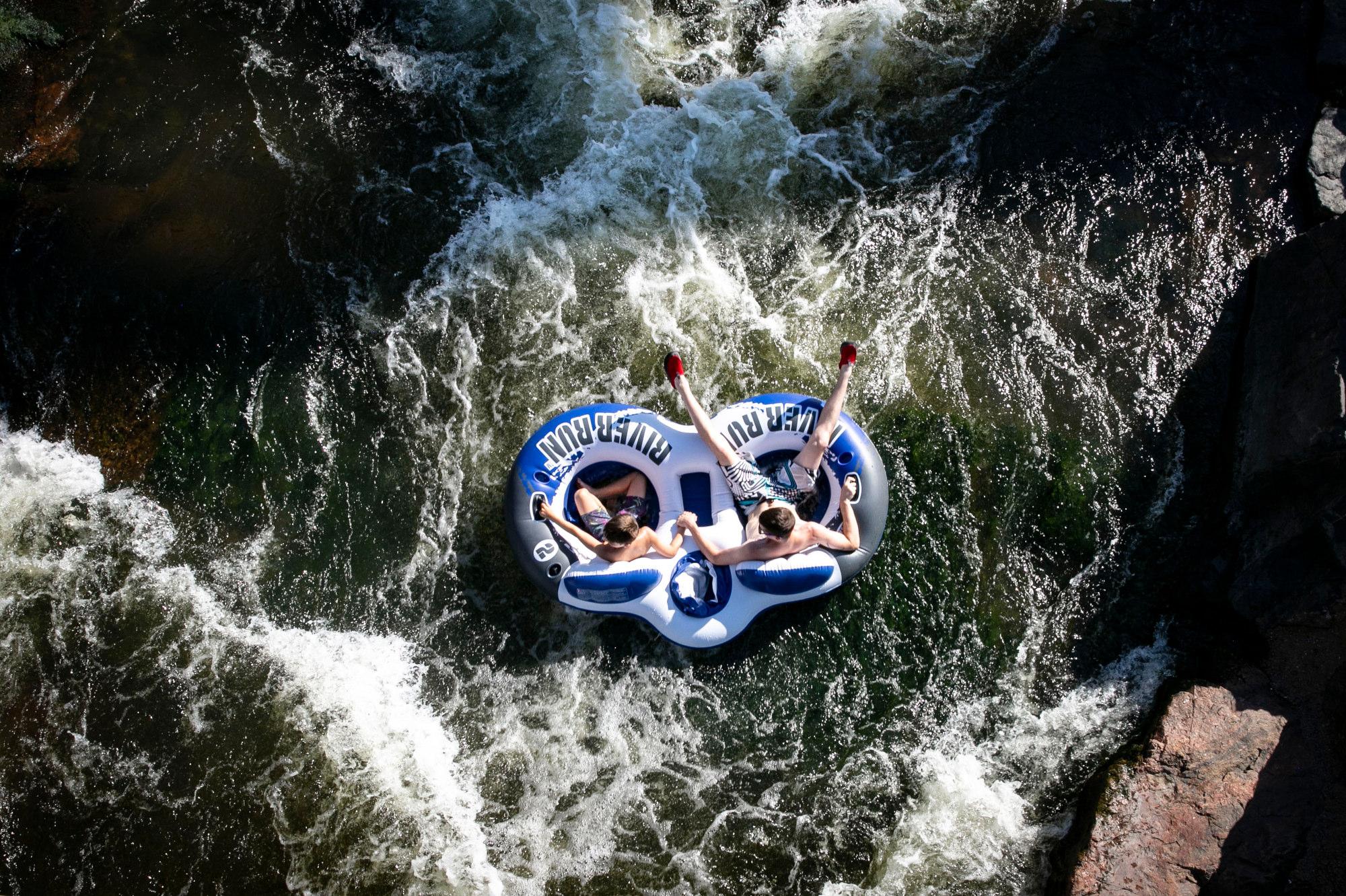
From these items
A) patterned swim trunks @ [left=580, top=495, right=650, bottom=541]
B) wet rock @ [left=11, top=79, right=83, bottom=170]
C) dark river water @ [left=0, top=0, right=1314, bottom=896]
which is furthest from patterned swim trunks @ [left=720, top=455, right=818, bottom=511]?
wet rock @ [left=11, top=79, right=83, bottom=170]

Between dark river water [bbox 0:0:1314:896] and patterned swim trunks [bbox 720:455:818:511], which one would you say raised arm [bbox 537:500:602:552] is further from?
patterned swim trunks [bbox 720:455:818:511]

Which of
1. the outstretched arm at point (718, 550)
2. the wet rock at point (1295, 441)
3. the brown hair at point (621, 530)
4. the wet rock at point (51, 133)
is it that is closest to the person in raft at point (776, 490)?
the outstretched arm at point (718, 550)

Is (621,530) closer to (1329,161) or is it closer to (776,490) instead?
(776,490)

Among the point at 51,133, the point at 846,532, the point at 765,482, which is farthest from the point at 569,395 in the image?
the point at 51,133

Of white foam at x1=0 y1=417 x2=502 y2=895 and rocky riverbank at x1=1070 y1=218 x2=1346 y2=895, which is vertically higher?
rocky riverbank at x1=1070 y1=218 x2=1346 y2=895

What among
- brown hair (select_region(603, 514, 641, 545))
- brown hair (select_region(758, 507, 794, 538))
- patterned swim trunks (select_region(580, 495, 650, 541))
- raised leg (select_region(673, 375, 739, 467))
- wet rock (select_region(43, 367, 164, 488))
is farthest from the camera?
wet rock (select_region(43, 367, 164, 488))

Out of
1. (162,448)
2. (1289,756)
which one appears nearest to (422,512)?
(162,448)

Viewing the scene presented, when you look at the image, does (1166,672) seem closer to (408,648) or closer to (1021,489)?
(1021,489)
